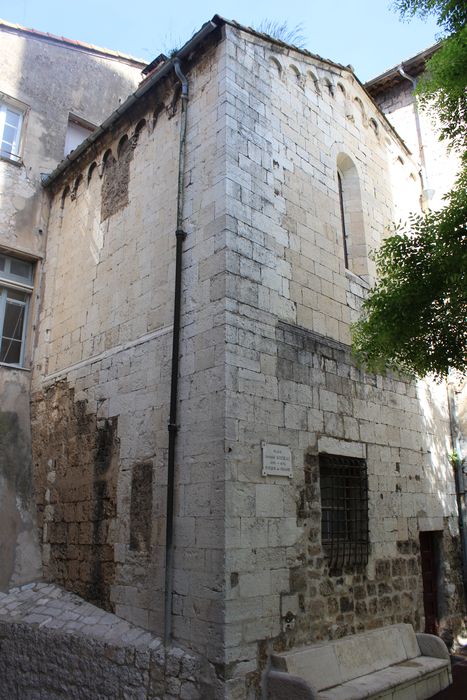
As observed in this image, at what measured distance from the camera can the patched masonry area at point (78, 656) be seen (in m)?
4.91

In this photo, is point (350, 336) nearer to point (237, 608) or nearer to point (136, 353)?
point (136, 353)

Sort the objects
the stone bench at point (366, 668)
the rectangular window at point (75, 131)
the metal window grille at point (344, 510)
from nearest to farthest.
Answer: the stone bench at point (366, 668) → the metal window grille at point (344, 510) → the rectangular window at point (75, 131)

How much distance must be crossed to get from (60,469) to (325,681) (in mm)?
4094

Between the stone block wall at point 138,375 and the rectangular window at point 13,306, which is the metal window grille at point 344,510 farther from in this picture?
the rectangular window at point 13,306

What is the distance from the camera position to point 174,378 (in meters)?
5.68

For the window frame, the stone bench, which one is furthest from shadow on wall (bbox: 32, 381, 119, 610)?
the window frame

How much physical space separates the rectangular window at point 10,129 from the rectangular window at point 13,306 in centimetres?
178

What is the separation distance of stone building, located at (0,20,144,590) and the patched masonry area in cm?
77

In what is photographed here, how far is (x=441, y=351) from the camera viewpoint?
5.75 m

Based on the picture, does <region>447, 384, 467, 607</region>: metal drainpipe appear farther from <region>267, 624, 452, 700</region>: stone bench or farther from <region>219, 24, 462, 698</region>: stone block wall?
<region>267, 624, 452, 700</region>: stone bench

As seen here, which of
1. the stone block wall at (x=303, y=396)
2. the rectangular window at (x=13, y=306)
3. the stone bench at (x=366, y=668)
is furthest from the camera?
the rectangular window at (x=13, y=306)

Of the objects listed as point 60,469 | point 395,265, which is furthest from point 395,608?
point 60,469

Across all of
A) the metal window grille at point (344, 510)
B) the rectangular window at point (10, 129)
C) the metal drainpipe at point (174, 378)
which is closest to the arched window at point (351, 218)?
the metal drainpipe at point (174, 378)

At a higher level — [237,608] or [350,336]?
[350,336]
